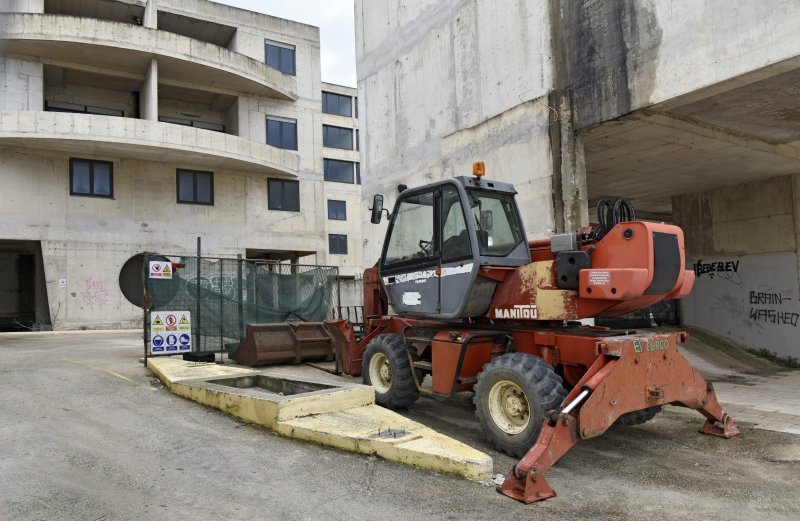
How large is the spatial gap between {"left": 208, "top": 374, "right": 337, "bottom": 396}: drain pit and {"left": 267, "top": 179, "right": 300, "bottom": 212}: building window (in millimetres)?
21669

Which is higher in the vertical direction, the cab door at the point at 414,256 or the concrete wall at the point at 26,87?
the concrete wall at the point at 26,87

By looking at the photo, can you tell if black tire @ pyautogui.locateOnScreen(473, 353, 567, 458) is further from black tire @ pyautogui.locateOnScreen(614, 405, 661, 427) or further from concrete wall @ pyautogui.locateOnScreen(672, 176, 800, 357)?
concrete wall @ pyautogui.locateOnScreen(672, 176, 800, 357)

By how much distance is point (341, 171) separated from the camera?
4562 cm

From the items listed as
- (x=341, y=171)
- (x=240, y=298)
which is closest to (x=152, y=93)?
(x=240, y=298)

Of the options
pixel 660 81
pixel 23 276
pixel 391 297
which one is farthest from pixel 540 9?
pixel 23 276

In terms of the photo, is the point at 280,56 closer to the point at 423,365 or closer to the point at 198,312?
the point at 198,312

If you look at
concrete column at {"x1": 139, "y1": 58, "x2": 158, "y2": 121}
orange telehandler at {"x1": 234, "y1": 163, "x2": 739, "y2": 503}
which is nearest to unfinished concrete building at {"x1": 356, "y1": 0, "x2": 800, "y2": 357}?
orange telehandler at {"x1": 234, "y1": 163, "x2": 739, "y2": 503}

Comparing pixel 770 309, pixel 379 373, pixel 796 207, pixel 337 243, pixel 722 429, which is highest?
pixel 337 243

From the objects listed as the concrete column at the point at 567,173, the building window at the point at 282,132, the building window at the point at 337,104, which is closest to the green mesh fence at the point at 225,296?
the concrete column at the point at 567,173

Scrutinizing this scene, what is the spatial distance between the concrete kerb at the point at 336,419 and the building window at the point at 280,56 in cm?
2521

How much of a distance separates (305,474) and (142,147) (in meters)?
22.1

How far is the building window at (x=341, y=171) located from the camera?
148 feet

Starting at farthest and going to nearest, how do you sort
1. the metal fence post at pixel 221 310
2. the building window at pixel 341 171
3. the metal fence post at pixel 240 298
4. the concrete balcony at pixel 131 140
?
the building window at pixel 341 171 < the concrete balcony at pixel 131 140 < the metal fence post at pixel 240 298 < the metal fence post at pixel 221 310

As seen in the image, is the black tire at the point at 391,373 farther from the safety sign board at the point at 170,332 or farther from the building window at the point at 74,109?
the building window at the point at 74,109
